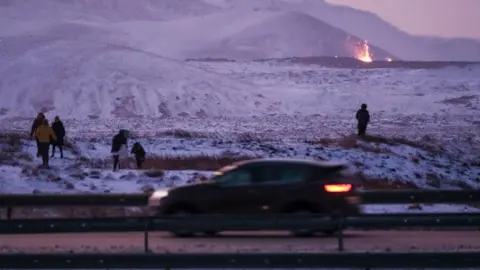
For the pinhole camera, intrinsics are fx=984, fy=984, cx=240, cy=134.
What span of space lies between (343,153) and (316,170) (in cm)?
1533

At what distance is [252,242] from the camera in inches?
647

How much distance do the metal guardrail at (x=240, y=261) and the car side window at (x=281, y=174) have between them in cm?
584

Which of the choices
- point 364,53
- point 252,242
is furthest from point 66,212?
point 364,53

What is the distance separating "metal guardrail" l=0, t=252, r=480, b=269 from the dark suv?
18.0ft

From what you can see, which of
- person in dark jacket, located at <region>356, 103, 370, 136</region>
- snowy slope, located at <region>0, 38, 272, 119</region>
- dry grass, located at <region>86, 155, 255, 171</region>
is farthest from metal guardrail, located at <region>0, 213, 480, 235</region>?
snowy slope, located at <region>0, 38, 272, 119</region>

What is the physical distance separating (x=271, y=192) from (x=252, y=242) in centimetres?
120

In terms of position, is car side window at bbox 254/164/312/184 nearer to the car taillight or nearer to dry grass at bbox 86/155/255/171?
the car taillight

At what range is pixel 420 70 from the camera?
93.4 m

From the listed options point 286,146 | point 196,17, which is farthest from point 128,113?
point 196,17

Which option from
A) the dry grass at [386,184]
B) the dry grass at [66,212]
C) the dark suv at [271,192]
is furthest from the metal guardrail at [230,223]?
the dry grass at [386,184]

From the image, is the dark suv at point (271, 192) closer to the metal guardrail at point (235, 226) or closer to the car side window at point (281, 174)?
the car side window at point (281, 174)

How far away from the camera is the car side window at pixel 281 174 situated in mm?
17312

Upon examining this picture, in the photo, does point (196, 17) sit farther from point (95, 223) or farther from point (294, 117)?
point (95, 223)

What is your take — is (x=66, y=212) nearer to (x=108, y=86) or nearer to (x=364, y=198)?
(x=364, y=198)
